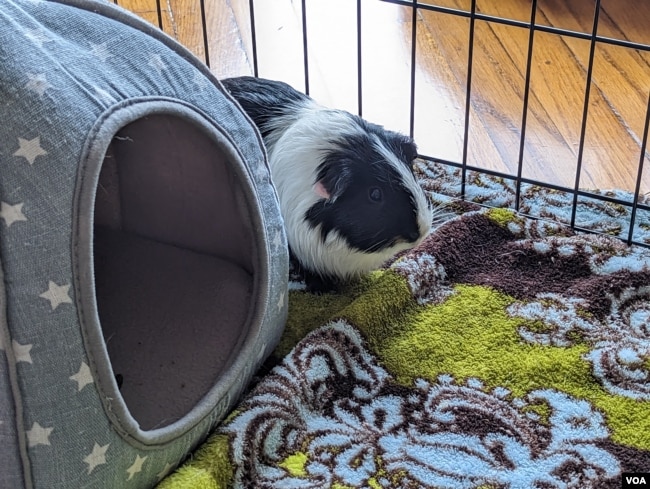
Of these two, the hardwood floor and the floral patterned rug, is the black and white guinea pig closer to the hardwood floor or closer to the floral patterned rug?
the floral patterned rug

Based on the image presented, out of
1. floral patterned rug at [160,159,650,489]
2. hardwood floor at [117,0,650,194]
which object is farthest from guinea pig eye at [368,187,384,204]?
hardwood floor at [117,0,650,194]

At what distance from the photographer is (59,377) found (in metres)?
1.00

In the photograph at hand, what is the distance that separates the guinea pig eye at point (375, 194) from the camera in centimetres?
147

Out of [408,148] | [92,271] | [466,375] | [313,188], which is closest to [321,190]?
[313,188]

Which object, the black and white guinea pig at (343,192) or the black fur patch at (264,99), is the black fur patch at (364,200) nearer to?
the black and white guinea pig at (343,192)

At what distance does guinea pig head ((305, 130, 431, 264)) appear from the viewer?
1.47 metres

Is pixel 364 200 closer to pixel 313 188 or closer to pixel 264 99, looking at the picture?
pixel 313 188

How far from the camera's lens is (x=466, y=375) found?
138cm

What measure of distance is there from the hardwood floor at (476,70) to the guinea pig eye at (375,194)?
1.81ft

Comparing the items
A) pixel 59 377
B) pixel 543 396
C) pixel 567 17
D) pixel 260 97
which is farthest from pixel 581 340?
pixel 567 17

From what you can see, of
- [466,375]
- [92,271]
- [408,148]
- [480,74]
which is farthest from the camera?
[480,74]

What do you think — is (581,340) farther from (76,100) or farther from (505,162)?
(76,100)

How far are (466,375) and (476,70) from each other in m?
1.14

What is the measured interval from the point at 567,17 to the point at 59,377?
1916 mm
